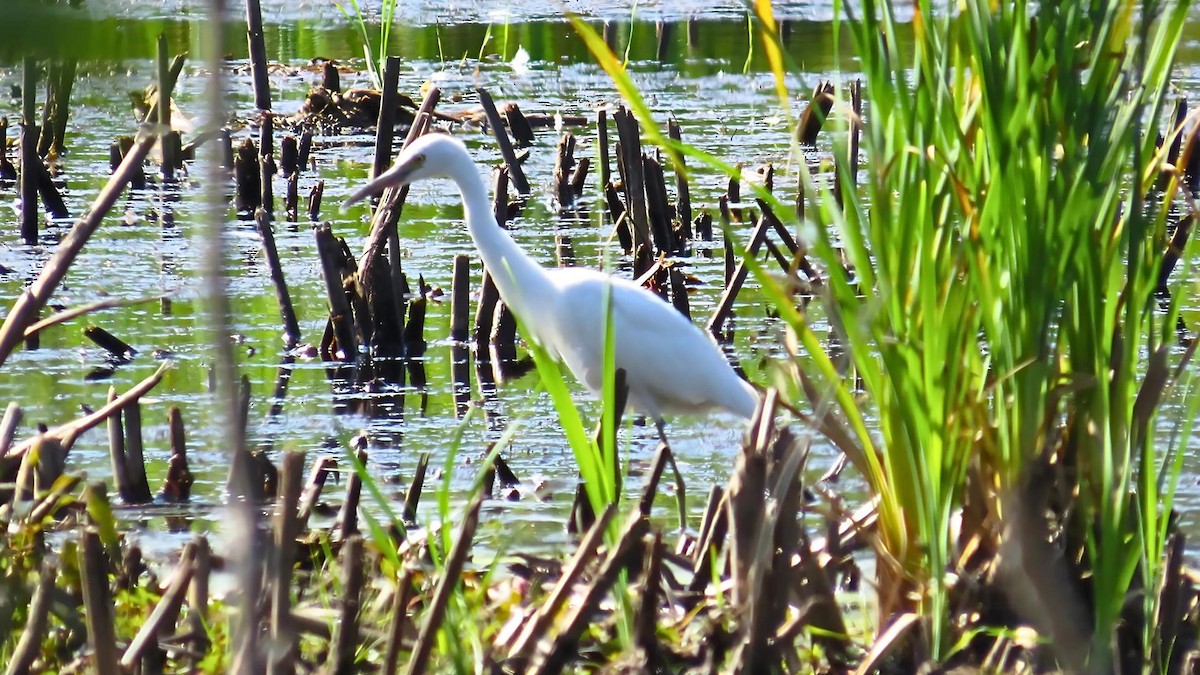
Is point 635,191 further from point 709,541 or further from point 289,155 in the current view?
point 709,541

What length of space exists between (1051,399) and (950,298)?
23 centimetres

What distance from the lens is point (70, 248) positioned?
212 cm

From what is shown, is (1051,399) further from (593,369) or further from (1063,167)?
(593,369)

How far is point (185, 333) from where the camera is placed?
20.5ft

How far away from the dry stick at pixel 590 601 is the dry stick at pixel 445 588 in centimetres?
20

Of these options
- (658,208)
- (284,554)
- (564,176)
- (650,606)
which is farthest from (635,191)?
(284,554)

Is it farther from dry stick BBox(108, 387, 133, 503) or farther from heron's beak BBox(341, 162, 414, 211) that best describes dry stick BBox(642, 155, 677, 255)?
dry stick BBox(108, 387, 133, 503)

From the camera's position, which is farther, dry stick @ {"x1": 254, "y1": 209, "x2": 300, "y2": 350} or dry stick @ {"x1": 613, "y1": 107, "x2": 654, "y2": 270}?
dry stick @ {"x1": 613, "y1": 107, "x2": 654, "y2": 270}

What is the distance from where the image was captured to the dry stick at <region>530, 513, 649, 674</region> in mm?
2111

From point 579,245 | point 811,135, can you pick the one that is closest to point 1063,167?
point 579,245

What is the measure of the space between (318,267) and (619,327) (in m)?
2.59

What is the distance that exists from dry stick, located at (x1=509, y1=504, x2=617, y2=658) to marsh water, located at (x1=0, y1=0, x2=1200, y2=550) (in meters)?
0.21

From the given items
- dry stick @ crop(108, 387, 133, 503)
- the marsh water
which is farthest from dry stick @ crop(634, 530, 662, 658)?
dry stick @ crop(108, 387, 133, 503)

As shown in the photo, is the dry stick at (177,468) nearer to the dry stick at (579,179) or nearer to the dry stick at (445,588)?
the dry stick at (445,588)
